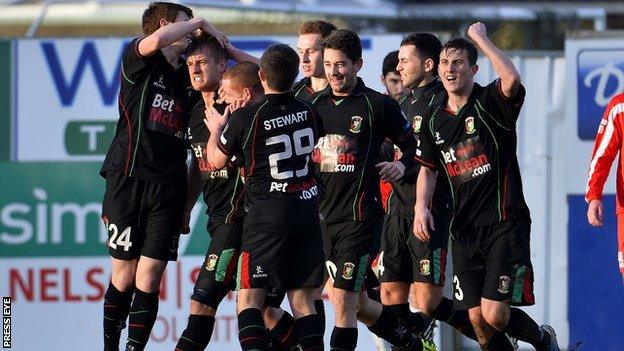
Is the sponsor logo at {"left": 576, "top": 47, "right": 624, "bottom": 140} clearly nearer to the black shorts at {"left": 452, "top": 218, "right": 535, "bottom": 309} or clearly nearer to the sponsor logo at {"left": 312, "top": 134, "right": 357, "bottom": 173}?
the black shorts at {"left": 452, "top": 218, "right": 535, "bottom": 309}

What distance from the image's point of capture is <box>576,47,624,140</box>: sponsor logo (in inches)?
482

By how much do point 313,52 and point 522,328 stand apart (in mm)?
2283

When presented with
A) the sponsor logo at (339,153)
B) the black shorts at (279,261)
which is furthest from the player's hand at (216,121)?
the sponsor logo at (339,153)

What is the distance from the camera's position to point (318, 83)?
10.4 meters

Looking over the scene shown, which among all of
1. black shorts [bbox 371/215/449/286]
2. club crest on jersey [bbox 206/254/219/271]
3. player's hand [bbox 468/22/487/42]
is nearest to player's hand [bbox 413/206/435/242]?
black shorts [bbox 371/215/449/286]

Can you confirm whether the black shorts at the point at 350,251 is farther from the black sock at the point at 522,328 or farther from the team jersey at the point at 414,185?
the black sock at the point at 522,328

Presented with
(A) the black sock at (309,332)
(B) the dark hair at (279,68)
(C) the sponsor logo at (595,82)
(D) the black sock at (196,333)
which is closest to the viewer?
(B) the dark hair at (279,68)

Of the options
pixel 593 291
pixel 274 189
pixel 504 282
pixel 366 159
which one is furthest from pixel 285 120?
pixel 593 291

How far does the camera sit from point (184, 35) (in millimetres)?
9211

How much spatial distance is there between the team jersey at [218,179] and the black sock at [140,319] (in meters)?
0.66

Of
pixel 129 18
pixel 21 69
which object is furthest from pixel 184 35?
pixel 129 18

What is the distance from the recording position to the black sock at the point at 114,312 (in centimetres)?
976

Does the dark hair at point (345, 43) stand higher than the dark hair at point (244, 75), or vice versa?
the dark hair at point (345, 43)

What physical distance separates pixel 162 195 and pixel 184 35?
104 centimetres
